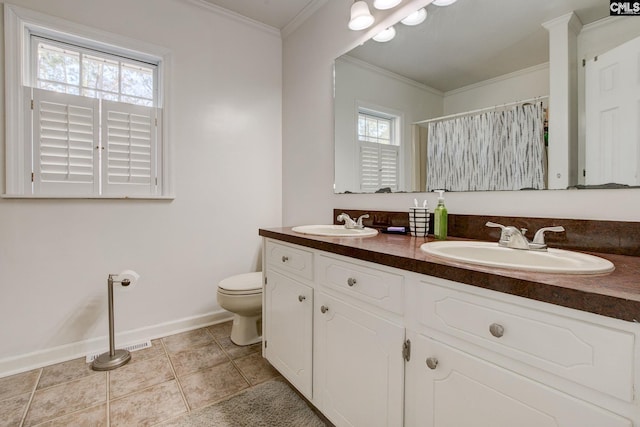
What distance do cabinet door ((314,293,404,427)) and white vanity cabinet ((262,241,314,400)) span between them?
72 mm

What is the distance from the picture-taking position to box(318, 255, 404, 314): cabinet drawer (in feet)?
3.10

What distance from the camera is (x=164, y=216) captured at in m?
2.16

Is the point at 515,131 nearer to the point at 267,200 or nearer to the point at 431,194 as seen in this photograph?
the point at 431,194

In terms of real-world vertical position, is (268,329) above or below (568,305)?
below

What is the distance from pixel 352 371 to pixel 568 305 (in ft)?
2.50

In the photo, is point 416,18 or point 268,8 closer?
point 416,18

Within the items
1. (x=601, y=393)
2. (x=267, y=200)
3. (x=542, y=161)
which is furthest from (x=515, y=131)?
(x=267, y=200)

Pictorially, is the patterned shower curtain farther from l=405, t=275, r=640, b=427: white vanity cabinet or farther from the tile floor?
the tile floor

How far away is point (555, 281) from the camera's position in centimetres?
62

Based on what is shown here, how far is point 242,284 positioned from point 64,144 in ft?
4.55

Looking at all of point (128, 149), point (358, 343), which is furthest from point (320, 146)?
point (358, 343)

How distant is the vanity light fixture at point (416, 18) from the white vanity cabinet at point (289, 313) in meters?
1.34

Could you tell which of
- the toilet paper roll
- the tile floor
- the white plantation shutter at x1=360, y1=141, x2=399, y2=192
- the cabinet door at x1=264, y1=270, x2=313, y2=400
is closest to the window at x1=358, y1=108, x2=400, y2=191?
the white plantation shutter at x1=360, y1=141, x2=399, y2=192

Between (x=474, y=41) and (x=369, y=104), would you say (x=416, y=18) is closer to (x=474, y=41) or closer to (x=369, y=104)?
(x=474, y=41)
